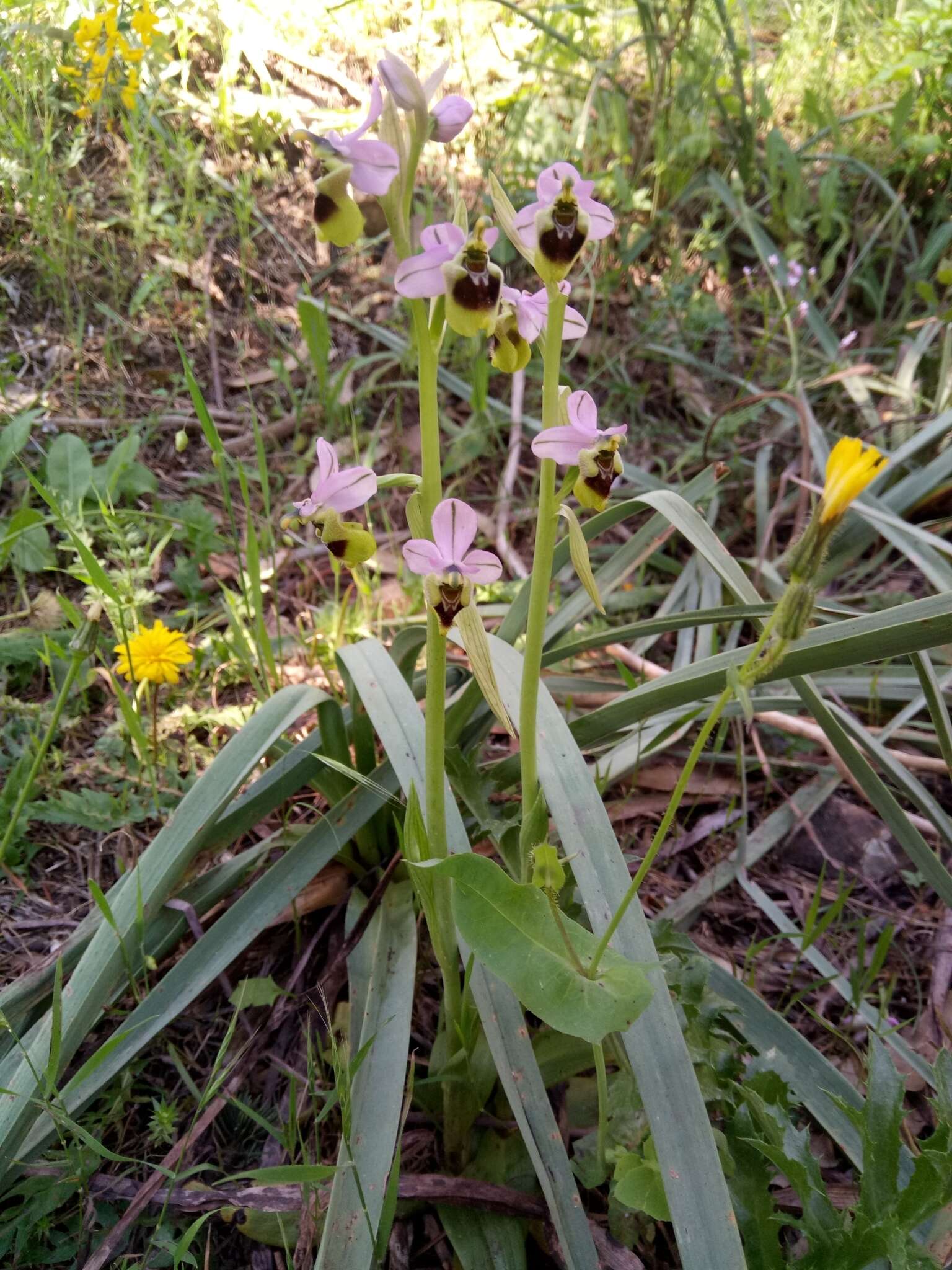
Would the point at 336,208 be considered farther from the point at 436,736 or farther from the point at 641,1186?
the point at 641,1186

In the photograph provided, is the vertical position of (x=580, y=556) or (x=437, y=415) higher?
(x=437, y=415)

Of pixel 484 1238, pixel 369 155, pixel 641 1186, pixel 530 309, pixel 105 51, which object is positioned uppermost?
pixel 105 51

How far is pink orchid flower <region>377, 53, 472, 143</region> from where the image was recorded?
0.94m

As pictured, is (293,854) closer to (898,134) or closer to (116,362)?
(116,362)

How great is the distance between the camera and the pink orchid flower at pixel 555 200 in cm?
101

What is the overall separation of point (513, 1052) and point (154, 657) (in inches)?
42.4

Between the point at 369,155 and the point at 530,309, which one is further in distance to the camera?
the point at 530,309

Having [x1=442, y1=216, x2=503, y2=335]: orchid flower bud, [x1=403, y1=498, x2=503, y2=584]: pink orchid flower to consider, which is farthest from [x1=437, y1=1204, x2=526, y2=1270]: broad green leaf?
[x1=442, y1=216, x2=503, y2=335]: orchid flower bud

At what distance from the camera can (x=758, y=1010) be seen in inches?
53.7

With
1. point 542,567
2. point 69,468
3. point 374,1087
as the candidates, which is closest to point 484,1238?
point 374,1087

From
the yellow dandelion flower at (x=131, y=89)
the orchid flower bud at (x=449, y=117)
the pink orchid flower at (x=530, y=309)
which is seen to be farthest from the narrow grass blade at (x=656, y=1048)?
the yellow dandelion flower at (x=131, y=89)

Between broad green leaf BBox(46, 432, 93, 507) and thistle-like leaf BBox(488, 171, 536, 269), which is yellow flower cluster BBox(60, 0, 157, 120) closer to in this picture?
broad green leaf BBox(46, 432, 93, 507)

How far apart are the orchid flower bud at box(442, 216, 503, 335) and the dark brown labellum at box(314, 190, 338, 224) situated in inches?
5.8

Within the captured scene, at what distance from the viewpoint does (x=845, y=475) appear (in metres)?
0.76
